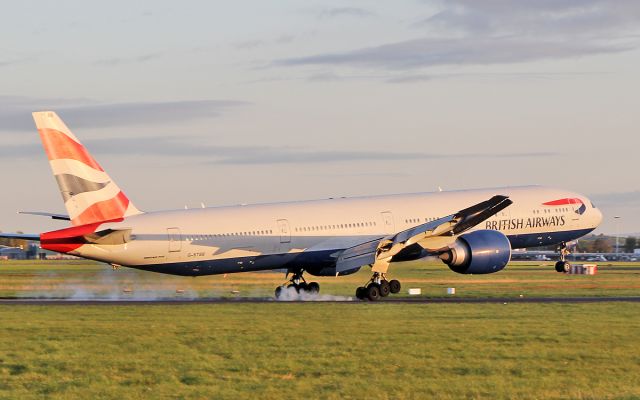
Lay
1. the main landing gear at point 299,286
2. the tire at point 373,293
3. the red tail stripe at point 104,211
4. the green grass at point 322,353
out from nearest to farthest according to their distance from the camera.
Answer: the green grass at point 322,353 < the red tail stripe at point 104,211 < the tire at point 373,293 < the main landing gear at point 299,286

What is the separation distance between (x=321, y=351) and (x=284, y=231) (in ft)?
78.0

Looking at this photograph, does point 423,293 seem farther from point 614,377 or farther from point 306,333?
point 614,377

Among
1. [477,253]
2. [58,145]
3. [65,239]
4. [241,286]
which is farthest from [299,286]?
[58,145]

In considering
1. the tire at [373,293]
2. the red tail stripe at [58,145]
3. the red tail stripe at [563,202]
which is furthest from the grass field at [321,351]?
the red tail stripe at [563,202]

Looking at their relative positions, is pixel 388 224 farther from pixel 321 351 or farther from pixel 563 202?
pixel 321 351

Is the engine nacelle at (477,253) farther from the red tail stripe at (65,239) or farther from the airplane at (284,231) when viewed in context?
the red tail stripe at (65,239)

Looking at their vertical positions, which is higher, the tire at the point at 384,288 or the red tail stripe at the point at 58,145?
the red tail stripe at the point at 58,145

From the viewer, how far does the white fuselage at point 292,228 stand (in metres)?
50.9

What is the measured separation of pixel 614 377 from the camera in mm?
24984

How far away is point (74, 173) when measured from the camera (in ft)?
162

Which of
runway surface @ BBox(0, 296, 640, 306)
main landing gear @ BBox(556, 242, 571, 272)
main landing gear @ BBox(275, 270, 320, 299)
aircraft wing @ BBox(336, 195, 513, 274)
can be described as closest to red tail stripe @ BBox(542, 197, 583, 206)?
main landing gear @ BBox(556, 242, 571, 272)

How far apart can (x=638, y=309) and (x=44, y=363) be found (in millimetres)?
26483

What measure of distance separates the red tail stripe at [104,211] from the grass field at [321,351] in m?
4.11

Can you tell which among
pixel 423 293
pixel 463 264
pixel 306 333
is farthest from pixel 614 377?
pixel 423 293
